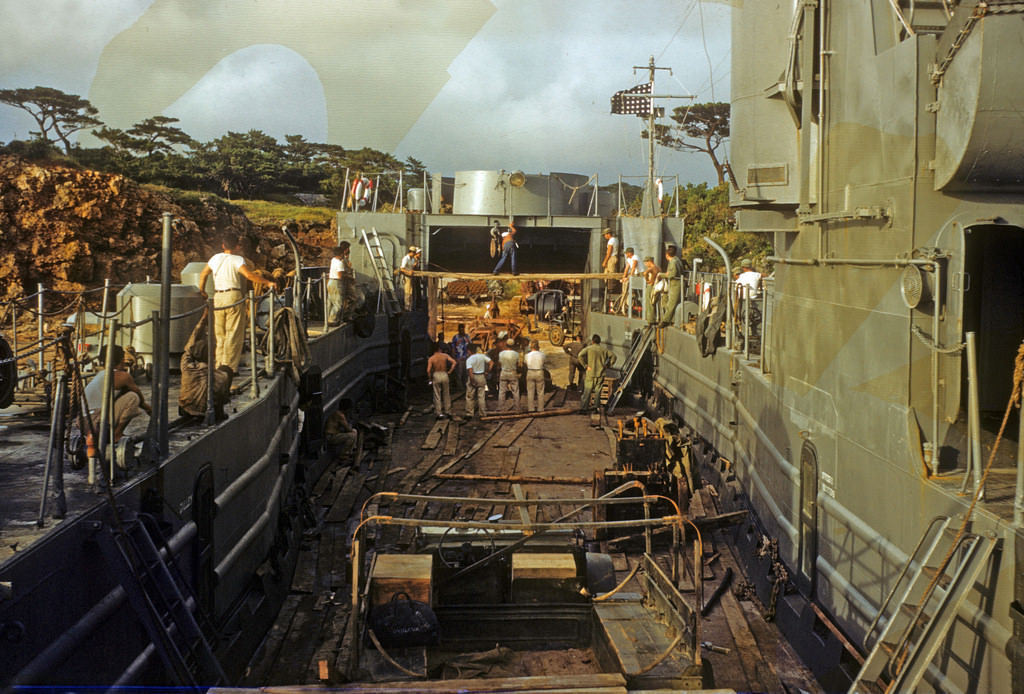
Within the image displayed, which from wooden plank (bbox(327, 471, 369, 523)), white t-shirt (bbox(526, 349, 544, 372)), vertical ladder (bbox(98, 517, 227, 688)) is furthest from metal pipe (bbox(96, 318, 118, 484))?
white t-shirt (bbox(526, 349, 544, 372))

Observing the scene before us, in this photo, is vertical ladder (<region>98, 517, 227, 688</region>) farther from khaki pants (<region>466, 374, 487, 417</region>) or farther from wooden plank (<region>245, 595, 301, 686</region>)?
khaki pants (<region>466, 374, 487, 417</region>)

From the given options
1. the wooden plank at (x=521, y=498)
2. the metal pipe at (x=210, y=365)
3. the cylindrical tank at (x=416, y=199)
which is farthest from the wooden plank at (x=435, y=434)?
the cylindrical tank at (x=416, y=199)

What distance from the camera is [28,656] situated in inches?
186

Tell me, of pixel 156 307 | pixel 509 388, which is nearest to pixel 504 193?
pixel 509 388

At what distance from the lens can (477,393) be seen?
61.6ft

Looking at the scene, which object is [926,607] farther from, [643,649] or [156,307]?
[156,307]

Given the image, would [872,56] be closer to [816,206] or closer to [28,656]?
[816,206]

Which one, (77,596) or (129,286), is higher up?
(129,286)

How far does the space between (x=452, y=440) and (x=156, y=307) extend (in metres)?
6.72

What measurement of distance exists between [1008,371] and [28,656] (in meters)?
7.28

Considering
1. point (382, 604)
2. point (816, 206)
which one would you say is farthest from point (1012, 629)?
point (816, 206)

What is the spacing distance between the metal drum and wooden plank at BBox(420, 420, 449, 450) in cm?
553

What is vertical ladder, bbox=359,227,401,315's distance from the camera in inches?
882

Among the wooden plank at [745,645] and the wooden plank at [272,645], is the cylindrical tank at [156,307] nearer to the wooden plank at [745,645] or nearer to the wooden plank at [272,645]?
the wooden plank at [272,645]
